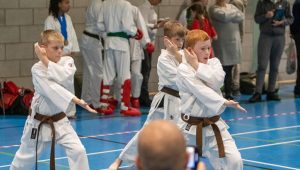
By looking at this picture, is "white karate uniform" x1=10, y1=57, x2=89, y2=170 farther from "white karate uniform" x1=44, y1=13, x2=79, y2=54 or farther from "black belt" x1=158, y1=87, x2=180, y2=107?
"white karate uniform" x1=44, y1=13, x2=79, y2=54

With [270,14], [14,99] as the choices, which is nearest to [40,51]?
[14,99]

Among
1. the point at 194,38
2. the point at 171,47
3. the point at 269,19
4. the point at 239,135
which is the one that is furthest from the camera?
the point at 269,19

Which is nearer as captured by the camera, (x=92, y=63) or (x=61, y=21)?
(x=61, y=21)

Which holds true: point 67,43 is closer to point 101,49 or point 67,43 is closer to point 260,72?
point 101,49

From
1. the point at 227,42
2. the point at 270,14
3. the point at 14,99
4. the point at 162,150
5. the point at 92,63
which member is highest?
the point at 162,150

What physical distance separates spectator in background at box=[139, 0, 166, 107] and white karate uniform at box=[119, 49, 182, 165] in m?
5.25

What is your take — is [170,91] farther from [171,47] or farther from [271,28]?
[271,28]

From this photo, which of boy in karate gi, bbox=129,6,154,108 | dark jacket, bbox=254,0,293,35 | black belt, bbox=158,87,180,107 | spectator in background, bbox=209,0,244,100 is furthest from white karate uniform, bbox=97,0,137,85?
black belt, bbox=158,87,180,107

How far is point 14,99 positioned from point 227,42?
4.24 metres

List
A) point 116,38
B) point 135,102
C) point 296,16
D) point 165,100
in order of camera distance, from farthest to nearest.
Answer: point 296,16 < point 135,102 < point 116,38 < point 165,100

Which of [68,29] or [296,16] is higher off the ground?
[296,16]

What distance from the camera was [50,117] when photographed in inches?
245

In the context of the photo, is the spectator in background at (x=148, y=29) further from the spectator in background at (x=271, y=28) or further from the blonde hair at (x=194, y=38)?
the blonde hair at (x=194, y=38)

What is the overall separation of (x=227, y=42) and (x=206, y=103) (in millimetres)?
7647
